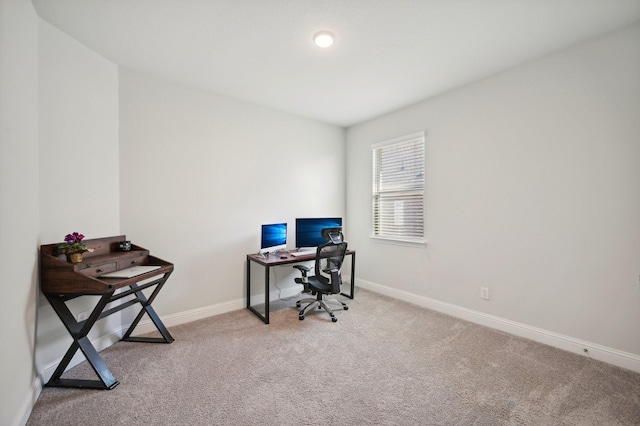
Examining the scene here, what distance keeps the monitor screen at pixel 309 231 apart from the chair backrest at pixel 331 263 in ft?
2.18

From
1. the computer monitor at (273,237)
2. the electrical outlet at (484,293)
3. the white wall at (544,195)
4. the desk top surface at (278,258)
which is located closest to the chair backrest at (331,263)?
the desk top surface at (278,258)

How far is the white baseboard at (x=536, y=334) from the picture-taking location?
210 centimetres

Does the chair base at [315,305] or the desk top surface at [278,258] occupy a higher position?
the desk top surface at [278,258]

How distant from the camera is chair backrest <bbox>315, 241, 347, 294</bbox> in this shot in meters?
3.00

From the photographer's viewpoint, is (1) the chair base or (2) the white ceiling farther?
(1) the chair base

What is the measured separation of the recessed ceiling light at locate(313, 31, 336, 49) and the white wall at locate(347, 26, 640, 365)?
1.74 meters

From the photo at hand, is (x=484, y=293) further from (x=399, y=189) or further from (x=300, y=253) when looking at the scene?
(x=300, y=253)

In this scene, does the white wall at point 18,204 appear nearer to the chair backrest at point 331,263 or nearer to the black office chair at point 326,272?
the black office chair at point 326,272

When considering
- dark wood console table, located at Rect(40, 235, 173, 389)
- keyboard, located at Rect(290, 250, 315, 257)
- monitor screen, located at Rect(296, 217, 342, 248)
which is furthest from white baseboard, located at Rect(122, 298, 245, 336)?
monitor screen, located at Rect(296, 217, 342, 248)

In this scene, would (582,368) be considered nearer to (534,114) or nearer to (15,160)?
(534,114)

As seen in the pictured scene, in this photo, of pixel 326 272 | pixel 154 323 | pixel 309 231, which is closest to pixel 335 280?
pixel 326 272

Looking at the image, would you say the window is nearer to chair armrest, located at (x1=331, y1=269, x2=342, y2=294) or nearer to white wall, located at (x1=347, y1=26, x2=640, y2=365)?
white wall, located at (x1=347, y1=26, x2=640, y2=365)

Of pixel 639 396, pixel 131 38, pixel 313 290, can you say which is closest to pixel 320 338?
pixel 313 290

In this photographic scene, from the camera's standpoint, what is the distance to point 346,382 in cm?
194
